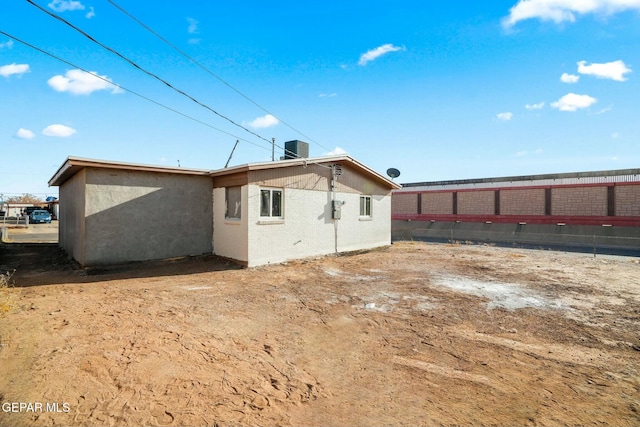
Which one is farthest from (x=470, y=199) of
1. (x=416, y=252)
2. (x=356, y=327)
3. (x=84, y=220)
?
(x=84, y=220)

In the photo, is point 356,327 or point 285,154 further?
point 285,154

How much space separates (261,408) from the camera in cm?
349

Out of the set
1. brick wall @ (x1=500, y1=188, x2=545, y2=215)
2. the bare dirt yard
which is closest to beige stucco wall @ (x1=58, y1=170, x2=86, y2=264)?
the bare dirt yard

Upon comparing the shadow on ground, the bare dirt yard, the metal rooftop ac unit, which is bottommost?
the bare dirt yard

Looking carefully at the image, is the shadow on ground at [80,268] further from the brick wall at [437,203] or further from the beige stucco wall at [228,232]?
the brick wall at [437,203]

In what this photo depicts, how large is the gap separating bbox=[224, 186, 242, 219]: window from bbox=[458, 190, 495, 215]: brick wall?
2484 cm

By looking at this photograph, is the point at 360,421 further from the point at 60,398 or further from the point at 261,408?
the point at 60,398

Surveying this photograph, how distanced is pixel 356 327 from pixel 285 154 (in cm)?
1175

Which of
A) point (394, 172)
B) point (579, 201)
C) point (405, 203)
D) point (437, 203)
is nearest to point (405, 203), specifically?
point (405, 203)

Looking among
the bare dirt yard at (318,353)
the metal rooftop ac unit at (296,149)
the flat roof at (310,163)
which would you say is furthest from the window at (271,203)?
the metal rooftop ac unit at (296,149)

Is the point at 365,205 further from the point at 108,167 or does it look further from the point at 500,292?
the point at 108,167

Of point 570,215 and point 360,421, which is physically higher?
point 570,215

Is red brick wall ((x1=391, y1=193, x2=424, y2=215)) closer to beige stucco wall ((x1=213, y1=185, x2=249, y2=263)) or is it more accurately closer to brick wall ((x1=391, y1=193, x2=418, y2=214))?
brick wall ((x1=391, y1=193, x2=418, y2=214))

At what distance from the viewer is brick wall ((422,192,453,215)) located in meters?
31.5
